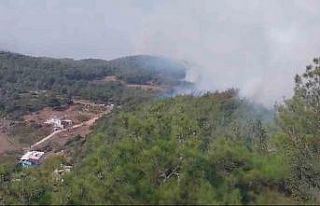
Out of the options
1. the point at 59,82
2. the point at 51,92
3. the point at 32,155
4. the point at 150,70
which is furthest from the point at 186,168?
the point at 150,70

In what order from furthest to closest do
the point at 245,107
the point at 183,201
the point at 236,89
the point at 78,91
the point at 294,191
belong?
the point at 78,91 < the point at 236,89 < the point at 245,107 < the point at 294,191 < the point at 183,201

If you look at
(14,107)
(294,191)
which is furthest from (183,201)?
(14,107)

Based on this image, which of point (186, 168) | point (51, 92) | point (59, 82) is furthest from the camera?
point (59, 82)

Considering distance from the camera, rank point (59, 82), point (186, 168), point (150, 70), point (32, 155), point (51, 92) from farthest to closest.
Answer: point (150, 70)
point (59, 82)
point (51, 92)
point (32, 155)
point (186, 168)

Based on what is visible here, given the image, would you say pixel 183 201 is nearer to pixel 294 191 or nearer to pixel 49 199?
pixel 49 199

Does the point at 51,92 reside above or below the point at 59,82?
below

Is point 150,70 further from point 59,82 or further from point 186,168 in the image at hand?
point 186,168

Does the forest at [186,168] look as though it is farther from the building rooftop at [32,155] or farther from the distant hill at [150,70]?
the distant hill at [150,70]

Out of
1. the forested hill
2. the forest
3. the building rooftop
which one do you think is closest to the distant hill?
the forested hill

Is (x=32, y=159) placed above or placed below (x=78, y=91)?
below
